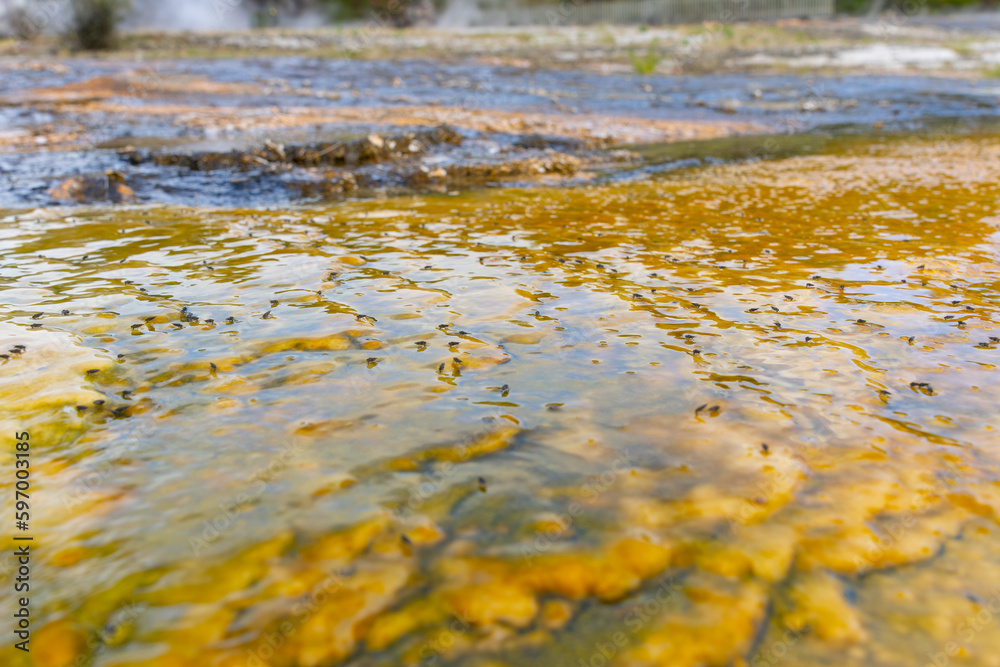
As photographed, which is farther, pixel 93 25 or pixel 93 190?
pixel 93 25

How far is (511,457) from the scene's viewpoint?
2082 mm

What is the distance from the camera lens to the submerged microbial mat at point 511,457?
4.97 feet

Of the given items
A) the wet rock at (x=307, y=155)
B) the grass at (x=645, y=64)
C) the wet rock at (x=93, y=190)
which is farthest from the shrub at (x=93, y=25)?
the wet rock at (x=93, y=190)

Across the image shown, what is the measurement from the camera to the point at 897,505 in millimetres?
1879

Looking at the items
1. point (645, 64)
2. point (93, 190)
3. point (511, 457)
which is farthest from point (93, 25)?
point (511, 457)

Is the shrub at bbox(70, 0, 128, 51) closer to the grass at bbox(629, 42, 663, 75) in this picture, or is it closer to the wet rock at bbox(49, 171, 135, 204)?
the grass at bbox(629, 42, 663, 75)

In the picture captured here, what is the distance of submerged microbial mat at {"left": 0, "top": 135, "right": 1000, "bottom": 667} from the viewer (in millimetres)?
1515

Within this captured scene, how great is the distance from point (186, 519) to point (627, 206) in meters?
4.63

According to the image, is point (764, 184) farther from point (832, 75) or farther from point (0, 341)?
point (832, 75)
